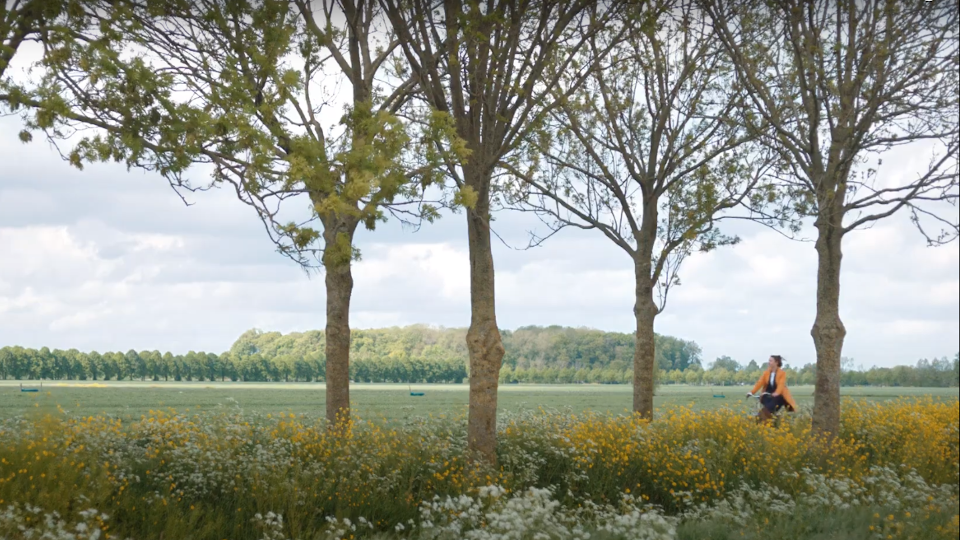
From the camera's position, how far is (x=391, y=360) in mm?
88875

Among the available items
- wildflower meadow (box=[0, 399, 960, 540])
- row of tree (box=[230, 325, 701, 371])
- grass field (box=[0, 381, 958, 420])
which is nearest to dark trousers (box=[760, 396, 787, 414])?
grass field (box=[0, 381, 958, 420])

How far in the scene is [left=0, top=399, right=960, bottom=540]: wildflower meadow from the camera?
8.45 m

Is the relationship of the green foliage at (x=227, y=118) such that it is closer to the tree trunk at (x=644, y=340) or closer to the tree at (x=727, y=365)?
the tree trunk at (x=644, y=340)

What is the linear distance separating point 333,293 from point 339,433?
2489 millimetres

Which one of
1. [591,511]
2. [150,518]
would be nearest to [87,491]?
[150,518]

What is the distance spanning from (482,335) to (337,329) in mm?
2923

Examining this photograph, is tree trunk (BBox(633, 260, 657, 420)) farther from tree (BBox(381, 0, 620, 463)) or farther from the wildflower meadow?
tree (BBox(381, 0, 620, 463))

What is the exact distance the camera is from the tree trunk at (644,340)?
625 inches

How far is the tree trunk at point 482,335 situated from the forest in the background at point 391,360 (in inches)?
2551

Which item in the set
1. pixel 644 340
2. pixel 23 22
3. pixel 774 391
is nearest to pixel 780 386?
pixel 774 391

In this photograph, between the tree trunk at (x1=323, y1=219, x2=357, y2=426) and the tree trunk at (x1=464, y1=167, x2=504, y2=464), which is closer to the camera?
the tree trunk at (x1=464, y1=167, x2=504, y2=464)

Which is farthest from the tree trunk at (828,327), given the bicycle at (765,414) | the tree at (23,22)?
the tree at (23,22)

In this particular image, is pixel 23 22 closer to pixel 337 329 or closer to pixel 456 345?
pixel 337 329

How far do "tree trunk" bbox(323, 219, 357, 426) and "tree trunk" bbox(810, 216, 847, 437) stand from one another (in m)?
7.55
